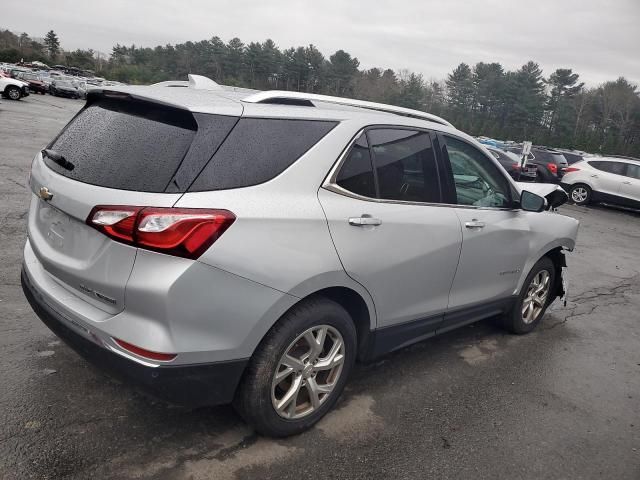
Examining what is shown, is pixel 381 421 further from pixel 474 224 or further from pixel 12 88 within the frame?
pixel 12 88

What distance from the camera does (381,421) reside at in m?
3.11

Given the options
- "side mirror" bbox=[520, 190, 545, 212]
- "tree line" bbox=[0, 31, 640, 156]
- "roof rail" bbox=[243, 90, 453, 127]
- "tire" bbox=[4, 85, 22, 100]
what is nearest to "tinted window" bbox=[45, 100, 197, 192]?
"roof rail" bbox=[243, 90, 453, 127]

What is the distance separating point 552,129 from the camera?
2415 inches

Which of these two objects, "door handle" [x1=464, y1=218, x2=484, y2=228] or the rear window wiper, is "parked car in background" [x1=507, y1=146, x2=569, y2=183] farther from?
the rear window wiper

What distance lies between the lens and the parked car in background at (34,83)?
42719mm

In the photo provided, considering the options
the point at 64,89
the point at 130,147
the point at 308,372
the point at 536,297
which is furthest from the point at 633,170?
the point at 64,89

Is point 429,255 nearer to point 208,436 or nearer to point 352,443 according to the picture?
point 352,443

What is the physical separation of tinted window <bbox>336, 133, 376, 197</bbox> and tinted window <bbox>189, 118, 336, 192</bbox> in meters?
0.22

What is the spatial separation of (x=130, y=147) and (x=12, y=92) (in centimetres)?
3275

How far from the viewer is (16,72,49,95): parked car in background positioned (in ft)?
140

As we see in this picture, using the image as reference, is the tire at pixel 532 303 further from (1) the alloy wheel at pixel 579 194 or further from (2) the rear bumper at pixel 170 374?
(1) the alloy wheel at pixel 579 194

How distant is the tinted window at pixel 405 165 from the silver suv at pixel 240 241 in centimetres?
1

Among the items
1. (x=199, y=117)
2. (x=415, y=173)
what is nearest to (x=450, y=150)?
(x=415, y=173)

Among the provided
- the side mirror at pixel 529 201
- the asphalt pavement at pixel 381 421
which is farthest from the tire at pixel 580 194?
the side mirror at pixel 529 201
